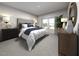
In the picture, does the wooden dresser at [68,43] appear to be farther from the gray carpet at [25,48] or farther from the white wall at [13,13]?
the white wall at [13,13]

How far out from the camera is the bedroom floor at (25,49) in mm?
1772

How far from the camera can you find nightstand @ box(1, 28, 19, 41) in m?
1.82

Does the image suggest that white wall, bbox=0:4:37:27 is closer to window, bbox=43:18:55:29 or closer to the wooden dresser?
window, bbox=43:18:55:29

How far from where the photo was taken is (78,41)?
5.35 feet

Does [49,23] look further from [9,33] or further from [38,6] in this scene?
[9,33]

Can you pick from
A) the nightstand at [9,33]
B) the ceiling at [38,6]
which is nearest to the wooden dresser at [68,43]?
the ceiling at [38,6]

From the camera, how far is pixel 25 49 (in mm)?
2031

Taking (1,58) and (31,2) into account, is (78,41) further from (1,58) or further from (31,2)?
(1,58)

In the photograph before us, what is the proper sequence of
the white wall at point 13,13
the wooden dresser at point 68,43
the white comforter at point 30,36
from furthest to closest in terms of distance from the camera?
the white comforter at point 30,36 < the white wall at point 13,13 < the wooden dresser at point 68,43

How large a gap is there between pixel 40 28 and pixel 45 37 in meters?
0.32

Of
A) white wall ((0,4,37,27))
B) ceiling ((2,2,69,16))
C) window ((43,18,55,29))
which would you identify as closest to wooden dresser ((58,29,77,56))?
window ((43,18,55,29))

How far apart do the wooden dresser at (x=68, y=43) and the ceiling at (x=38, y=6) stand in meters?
0.66

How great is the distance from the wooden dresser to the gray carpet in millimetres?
239

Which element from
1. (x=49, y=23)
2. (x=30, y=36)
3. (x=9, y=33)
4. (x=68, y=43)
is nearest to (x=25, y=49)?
(x=30, y=36)
